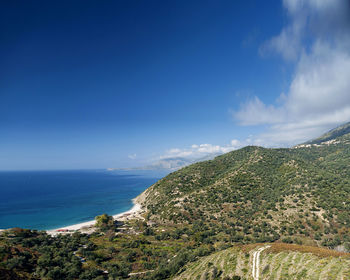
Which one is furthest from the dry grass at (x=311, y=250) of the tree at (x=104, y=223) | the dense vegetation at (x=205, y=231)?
the tree at (x=104, y=223)

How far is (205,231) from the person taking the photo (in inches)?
Result: 1861

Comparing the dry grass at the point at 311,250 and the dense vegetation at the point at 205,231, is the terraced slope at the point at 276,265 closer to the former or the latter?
the dry grass at the point at 311,250

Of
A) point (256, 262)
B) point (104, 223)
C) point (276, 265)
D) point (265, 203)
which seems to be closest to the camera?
point (276, 265)

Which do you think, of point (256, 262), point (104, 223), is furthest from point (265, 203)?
point (104, 223)

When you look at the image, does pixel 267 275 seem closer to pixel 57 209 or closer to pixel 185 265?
pixel 185 265

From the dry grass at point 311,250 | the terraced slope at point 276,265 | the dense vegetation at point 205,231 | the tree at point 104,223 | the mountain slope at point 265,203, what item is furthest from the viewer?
the tree at point 104,223

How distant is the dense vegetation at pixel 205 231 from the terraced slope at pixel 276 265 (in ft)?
0.86

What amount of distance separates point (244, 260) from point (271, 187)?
49158mm

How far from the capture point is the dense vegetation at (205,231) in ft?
90.2

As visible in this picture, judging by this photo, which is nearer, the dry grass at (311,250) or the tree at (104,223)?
the dry grass at (311,250)

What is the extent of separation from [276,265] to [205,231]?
90.1ft

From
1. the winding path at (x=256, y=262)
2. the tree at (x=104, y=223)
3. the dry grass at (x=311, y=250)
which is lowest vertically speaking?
the tree at (x=104, y=223)

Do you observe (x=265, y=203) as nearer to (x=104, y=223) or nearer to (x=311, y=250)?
(x=311, y=250)

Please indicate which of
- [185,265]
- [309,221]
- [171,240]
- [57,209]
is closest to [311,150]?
[309,221]
